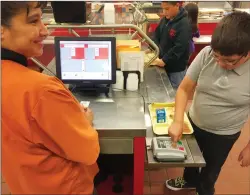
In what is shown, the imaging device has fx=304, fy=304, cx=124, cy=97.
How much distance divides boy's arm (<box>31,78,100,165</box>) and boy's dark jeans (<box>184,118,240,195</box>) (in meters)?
0.85

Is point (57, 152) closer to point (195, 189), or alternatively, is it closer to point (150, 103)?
point (150, 103)

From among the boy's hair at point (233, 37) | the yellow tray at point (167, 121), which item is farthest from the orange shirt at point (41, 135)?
the boy's hair at point (233, 37)

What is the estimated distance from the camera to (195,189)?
6.90 ft

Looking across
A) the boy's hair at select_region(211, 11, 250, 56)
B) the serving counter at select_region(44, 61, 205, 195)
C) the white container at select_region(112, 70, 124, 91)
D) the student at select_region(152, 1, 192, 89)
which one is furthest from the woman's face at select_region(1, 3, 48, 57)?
the student at select_region(152, 1, 192, 89)

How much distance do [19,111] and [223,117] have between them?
1.13m

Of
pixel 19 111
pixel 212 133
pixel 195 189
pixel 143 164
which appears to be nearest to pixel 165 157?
pixel 143 164

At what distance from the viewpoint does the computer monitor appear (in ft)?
7.29

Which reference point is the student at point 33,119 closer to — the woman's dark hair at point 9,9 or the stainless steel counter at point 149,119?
the woman's dark hair at point 9,9

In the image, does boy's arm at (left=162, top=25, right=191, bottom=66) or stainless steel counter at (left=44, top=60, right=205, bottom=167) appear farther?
boy's arm at (left=162, top=25, right=191, bottom=66)

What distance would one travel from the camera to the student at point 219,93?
147 centimetres

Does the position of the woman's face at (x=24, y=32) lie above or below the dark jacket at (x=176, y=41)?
above

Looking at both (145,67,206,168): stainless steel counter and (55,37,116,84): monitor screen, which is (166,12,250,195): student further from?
(55,37,116,84): monitor screen

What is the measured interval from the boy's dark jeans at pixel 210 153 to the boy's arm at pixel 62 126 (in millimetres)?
852

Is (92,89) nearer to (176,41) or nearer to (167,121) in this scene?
(167,121)
